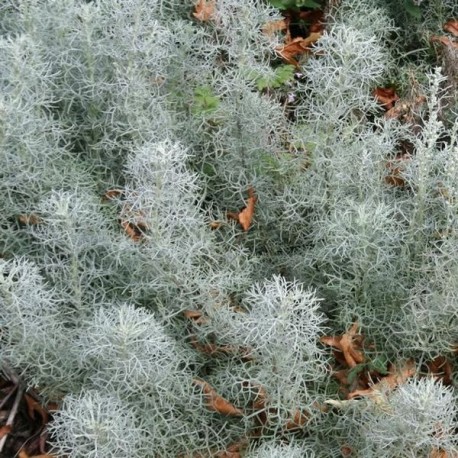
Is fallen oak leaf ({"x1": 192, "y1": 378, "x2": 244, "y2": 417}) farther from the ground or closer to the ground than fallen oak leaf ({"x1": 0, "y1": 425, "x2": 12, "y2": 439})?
farther from the ground

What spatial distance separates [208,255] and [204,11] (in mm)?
1278

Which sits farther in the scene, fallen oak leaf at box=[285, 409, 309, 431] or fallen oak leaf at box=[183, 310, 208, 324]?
fallen oak leaf at box=[183, 310, 208, 324]

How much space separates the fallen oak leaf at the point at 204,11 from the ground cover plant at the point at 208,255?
0.05 feet

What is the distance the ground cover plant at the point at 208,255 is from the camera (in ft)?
8.49

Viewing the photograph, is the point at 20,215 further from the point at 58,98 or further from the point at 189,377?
the point at 189,377

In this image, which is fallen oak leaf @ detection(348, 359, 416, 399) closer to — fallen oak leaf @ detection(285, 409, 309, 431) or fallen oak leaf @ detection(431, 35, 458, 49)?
fallen oak leaf @ detection(285, 409, 309, 431)

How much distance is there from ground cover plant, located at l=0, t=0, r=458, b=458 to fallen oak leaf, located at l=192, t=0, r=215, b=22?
1 cm

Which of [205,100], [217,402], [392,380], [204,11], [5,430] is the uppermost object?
[204,11]

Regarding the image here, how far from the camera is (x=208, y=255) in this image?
291 cm

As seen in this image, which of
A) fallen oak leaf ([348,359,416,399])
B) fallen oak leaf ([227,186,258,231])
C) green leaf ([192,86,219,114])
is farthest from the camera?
green leaf ([192,86,219,114])

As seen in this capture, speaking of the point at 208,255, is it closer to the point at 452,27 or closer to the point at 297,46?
the point at 297,46

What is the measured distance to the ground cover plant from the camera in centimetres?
259

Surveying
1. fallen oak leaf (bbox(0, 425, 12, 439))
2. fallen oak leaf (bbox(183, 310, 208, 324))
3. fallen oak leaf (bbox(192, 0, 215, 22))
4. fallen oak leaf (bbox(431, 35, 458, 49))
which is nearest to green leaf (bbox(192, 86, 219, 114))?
fallen oak leaf (bbox(192, 0, 215, 22))

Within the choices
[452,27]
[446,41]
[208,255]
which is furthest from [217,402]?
[452,27]
